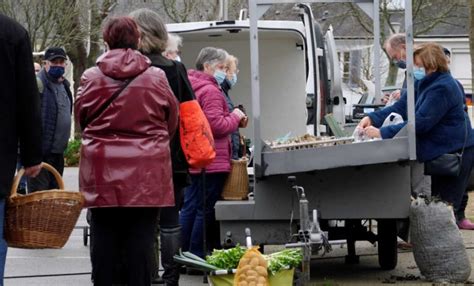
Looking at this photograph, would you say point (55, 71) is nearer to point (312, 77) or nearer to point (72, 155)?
point (312, 77)

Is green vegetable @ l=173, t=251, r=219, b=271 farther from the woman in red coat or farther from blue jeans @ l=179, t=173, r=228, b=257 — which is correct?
blue jeans @ l=179, t=173, r=228, b=257

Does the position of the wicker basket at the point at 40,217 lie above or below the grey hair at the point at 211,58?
below

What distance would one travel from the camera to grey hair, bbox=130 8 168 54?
8156 mm

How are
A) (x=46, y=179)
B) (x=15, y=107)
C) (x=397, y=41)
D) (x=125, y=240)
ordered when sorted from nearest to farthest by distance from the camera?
(x=15, y=107), (x=125, y=240), (x=397, y=41), (x=46, y=179)

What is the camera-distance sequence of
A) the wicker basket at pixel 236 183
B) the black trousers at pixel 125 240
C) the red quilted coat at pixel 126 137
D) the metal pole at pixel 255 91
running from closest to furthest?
1. the red quilted coat at pixel 126 137
2. the black trousers at pixel 125 240
3. the metal pole at pixel 255 91
4. the wicker basket at pixel 236 183

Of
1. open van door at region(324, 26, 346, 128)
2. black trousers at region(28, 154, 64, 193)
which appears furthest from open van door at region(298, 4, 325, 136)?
black trousers at region(28, 154, 64, 193)

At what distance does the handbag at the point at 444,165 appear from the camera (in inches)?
385

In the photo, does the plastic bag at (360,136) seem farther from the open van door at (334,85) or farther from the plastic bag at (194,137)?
the open van door at (334,85)

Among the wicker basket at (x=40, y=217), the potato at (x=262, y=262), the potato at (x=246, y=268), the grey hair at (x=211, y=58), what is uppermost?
the grey hair at (x=211, y=58)

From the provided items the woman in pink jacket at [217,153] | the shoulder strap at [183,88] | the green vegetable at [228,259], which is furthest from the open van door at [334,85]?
the green vegetable at [228,259]

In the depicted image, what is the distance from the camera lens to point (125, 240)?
714cm

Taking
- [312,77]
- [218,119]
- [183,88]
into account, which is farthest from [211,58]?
[312,77]

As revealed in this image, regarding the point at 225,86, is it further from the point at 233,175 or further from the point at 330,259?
the point at 330,259

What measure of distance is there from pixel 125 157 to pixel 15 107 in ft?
2.46
